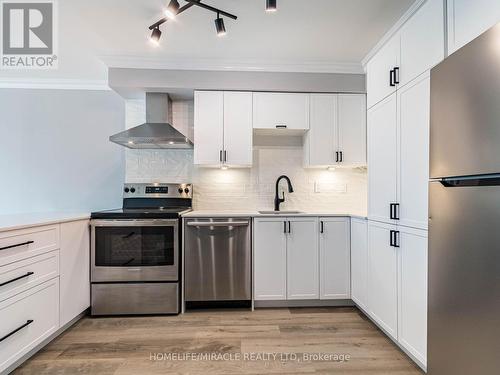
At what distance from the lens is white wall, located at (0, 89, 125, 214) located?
3.07 metres

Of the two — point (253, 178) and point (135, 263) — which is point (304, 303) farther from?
point (135, 263)

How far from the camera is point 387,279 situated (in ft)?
6.40

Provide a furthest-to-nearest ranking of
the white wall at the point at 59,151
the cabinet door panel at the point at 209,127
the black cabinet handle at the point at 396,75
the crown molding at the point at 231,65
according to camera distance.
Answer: the white wall at the point at 59,151 → the cabinet door panel at the point at 209,127 → the crown molding at the point at 231,65 → the black cabinet handle at the point at 396,75

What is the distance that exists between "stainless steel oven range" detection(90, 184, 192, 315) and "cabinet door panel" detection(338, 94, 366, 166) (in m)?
1.95

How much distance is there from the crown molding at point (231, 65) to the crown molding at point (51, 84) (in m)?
0.63

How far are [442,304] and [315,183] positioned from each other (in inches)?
76.9

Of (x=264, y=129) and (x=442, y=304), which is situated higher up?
(x=264, y=129)

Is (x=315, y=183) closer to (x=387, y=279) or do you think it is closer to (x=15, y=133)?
(x=387, y=279)

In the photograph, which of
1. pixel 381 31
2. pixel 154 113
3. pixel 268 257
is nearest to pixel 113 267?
pixel 268 257

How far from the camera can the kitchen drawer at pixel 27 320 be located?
1.55 m

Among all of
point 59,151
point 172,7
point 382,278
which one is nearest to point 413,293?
point 382,278

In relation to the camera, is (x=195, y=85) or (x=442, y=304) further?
(x=195, y=85)

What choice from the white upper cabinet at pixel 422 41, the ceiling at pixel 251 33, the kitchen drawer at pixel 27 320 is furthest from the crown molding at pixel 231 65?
the kitchen drawer at pixel 27 320

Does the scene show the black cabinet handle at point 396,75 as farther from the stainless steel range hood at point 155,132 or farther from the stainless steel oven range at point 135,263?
the stainless steel oven range at point 135,263
